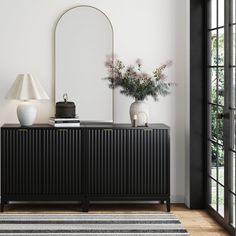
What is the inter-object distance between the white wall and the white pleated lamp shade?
23cm

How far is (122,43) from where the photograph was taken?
5.78 m

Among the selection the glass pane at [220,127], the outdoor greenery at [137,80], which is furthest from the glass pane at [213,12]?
the glass pane at [220,127]

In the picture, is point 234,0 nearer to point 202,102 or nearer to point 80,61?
point 202,102

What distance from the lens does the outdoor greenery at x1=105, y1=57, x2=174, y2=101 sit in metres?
5.58

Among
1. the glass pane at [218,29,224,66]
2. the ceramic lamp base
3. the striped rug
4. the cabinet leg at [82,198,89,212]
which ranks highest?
the glass pane at [218,29,224,66]

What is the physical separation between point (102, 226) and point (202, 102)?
61.7 inches

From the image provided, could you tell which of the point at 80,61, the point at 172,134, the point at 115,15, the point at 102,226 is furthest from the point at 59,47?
the point at 102,226

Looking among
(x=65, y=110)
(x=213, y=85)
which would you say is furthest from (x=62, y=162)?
(x=213, y=85)

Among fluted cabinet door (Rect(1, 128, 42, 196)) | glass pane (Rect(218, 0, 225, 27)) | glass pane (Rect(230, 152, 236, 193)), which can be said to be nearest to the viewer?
glass pane (Rect(230, 152, 236, 193))

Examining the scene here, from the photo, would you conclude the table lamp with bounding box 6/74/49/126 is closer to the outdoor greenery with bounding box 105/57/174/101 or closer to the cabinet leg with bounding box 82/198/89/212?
the outdoor greenery with bounding box 105/57/174/101

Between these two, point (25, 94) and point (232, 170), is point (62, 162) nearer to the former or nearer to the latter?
point (25, 94)

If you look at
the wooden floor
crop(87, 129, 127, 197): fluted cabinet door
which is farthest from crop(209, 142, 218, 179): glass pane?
crop(87, 129, 127, 197): fluted cabinet door

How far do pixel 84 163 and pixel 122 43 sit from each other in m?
1.24

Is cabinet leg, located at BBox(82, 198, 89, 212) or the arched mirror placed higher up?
the arched mirror
